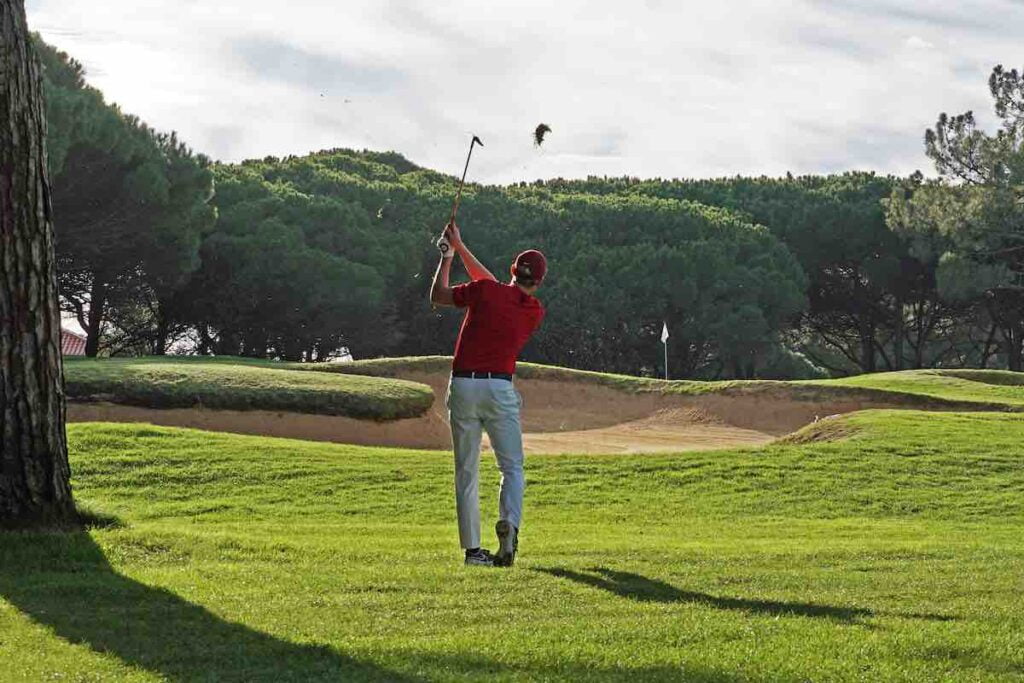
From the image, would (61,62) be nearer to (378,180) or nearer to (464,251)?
(378,180)

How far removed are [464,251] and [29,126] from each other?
10.0ft

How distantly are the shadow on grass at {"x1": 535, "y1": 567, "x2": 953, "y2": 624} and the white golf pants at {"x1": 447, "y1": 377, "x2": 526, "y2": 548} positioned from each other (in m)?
0.54

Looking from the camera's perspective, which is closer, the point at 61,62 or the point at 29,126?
the point at 29,126

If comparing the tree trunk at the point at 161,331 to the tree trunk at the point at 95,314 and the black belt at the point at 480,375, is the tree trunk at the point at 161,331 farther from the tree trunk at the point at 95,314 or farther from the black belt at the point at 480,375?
the black belt at the point at 480,375

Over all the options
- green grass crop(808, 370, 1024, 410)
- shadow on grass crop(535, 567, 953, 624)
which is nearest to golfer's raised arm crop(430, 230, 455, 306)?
shadow on grass crop(535, 567, 953, 624)

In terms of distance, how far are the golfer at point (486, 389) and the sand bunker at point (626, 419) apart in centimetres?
1375

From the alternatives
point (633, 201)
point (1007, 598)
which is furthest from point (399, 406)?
point (633, 201)

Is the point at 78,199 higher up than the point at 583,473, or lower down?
higher up

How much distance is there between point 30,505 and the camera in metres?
9.48

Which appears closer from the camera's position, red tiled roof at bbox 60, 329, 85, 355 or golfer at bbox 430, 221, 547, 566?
golfer at bbox 430, 221, 547, 566

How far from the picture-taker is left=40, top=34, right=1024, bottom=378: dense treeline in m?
41.6

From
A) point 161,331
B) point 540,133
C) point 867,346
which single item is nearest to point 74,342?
point 161,331

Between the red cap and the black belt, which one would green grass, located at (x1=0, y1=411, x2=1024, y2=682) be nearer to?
the black belt

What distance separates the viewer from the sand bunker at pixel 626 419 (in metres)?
23.3
